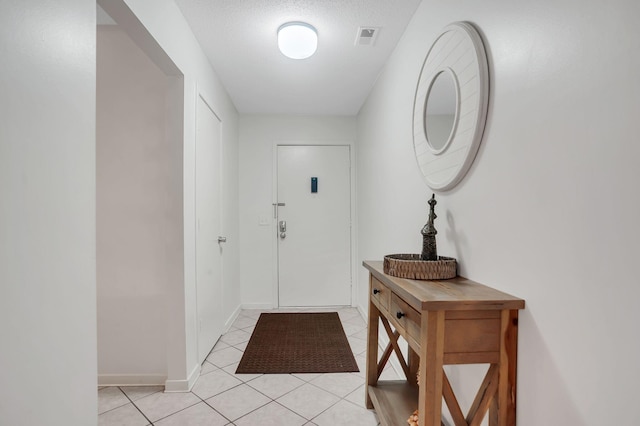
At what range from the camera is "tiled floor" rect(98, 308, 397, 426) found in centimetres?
183

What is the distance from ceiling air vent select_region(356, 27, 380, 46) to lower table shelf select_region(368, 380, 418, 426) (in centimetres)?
218

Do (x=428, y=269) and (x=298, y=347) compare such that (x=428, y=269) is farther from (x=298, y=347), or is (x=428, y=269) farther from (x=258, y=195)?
(x=258, y=195)

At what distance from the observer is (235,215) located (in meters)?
3.77

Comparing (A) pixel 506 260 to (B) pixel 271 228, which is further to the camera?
(B) pixel 271 228

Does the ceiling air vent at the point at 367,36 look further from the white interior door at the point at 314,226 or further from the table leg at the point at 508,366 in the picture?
the table leg at the point at 508,366

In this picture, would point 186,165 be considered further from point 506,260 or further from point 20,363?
point 506,260

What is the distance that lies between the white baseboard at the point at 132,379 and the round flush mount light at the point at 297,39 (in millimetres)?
2321

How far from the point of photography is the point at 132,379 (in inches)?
87.0

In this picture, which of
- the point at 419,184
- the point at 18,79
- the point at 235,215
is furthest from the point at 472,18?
the point at 235,215

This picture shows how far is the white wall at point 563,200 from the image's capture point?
2.36 ft

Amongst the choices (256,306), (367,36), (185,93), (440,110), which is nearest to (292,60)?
(367,36)

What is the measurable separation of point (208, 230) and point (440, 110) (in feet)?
6.21

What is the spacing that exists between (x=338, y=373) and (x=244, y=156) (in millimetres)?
2636

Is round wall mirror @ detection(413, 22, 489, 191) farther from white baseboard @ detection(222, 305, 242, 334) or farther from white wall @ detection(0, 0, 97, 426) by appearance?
white baseboard @ detection(222, 305, 242, 334)
